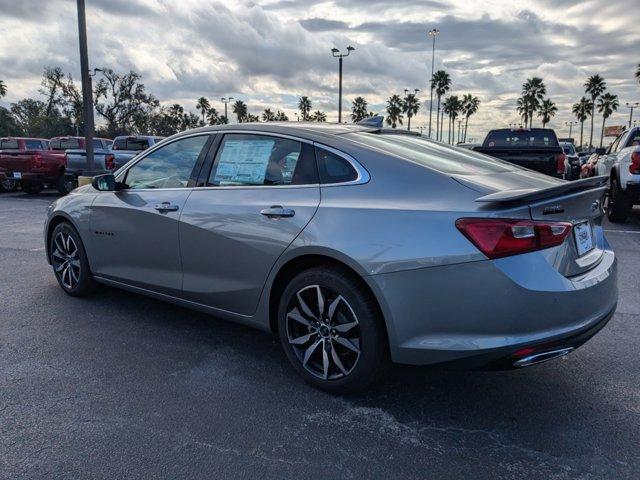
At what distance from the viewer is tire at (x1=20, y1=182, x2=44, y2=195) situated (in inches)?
634

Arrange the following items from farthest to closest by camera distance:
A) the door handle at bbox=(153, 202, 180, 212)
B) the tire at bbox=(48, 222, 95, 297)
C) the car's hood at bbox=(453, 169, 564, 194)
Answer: the tire at bbox=(48, 222, 95, 297), the door handle at bbox=(153, 202, 180, 212), the car's hood at bbox=(453, 169, 564, 194)

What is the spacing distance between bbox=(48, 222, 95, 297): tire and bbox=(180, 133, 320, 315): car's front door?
62.2 inches

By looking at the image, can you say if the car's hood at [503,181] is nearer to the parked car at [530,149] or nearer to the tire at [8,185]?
the parked car at [530,149]

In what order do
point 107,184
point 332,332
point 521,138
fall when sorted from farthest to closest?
point 521,138, point 107,184, point 332,332

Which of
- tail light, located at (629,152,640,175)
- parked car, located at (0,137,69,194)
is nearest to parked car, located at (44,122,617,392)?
tail light, located at (629,152,640,175)

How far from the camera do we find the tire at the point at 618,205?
385 inches

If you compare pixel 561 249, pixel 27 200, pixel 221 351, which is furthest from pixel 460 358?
pixel 27 200

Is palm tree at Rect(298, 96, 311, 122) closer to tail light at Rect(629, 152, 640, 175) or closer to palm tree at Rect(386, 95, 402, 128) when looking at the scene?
palm tree at Rect(386, 95, 402, 128)

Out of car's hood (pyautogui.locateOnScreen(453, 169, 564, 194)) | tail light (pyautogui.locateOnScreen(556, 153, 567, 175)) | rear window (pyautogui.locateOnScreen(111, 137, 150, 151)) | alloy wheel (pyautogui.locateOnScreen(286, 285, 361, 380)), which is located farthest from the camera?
rear window (pyautogui.locateOnScreen(111, 137, 150, 151))

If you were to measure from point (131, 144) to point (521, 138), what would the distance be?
12.6 metres

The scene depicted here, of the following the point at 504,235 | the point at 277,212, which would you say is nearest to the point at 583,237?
the point at 504,235

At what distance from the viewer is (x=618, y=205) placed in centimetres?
987

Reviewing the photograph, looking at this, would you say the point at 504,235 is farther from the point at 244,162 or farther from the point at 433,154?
the point at 244,162

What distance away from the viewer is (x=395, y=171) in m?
3.06
